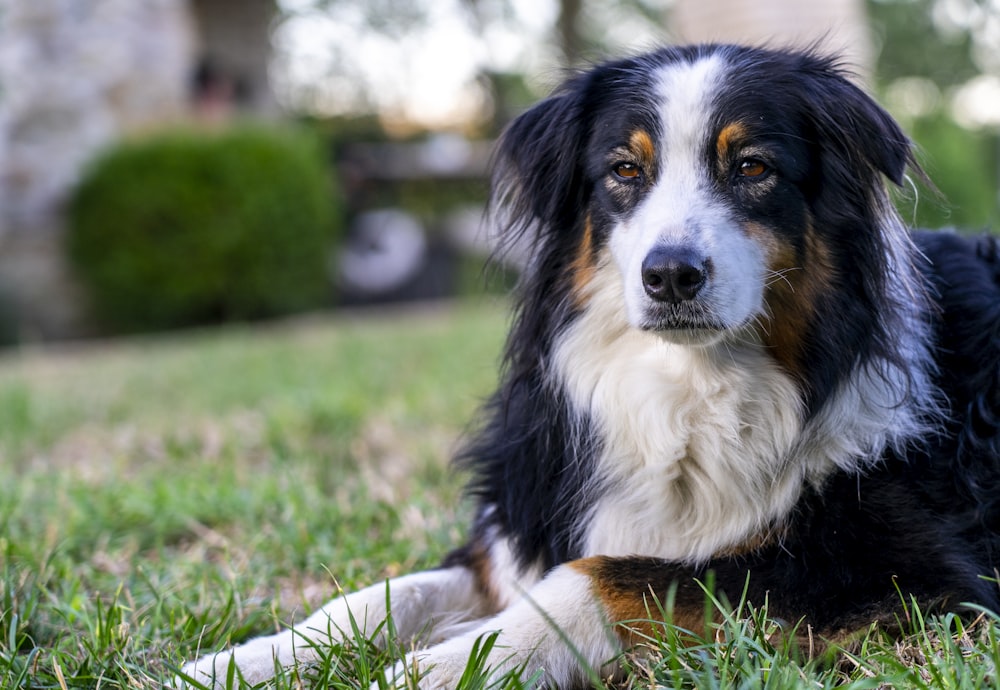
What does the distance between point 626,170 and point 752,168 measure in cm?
31

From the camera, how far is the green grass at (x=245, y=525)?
2104 millimetres

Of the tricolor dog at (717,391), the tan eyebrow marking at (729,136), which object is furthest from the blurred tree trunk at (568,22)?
the tan eyebrow marking at (729,136)

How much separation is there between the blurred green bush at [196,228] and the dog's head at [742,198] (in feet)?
30.9

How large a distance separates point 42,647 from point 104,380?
5073 millimetres

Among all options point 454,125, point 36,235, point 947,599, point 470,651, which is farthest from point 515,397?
point 454,125

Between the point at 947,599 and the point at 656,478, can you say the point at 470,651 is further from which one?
the point at 947,599

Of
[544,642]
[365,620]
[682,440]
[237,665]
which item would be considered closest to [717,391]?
[682,440]

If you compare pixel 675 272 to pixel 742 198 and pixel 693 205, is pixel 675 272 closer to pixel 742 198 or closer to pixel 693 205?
pixel 693 205

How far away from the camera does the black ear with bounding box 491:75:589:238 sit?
2760 mm

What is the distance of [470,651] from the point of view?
2148mm

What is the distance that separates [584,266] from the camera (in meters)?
2.68

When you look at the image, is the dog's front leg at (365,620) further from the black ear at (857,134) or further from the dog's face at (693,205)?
the black ear at (857,134)

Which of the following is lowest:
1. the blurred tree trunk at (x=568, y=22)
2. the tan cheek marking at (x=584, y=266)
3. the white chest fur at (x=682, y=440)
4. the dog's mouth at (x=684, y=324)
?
the white chest fur at (x=682, y=440)

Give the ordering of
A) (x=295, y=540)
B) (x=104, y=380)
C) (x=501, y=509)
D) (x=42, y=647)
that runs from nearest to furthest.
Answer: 1. (x=42, y=647)
2. (x=501, y=509)
3. (x=295, y=540)
4. (x=104, y=380)
